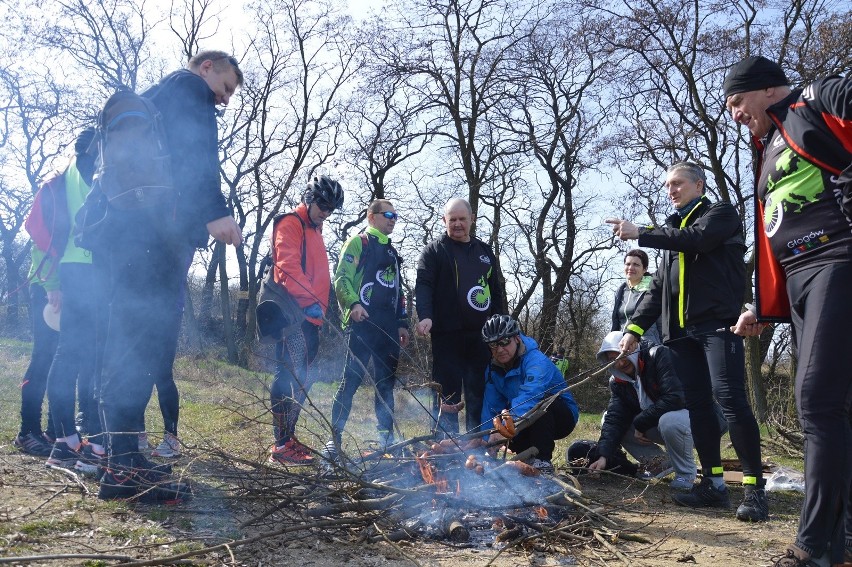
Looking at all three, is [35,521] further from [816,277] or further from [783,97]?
[783,97]

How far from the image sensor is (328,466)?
345 cm

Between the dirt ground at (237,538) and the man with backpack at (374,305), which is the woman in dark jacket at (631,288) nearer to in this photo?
the man with backpack at (374,305)

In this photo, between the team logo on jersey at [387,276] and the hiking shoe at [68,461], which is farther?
the team logo on jersey at [387,276]

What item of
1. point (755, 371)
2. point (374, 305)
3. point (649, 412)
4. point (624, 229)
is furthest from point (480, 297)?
point (755, 371)

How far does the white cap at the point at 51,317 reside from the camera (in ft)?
13.2

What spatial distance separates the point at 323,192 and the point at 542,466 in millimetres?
2425

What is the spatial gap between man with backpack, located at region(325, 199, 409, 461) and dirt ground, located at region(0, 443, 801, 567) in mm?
1725

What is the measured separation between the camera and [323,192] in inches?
189

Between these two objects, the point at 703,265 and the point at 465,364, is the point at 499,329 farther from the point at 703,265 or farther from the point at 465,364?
the point at 703,265

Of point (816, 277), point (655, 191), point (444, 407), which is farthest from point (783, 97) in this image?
point (655, 191)

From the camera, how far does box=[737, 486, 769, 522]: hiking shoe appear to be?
11.4ft

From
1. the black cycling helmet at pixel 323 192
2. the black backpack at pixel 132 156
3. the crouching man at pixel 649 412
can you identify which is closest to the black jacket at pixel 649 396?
the crouching man at pixel 649 412

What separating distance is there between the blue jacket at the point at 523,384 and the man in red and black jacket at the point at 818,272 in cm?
167

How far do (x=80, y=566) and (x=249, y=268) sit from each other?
2063 centimetres
